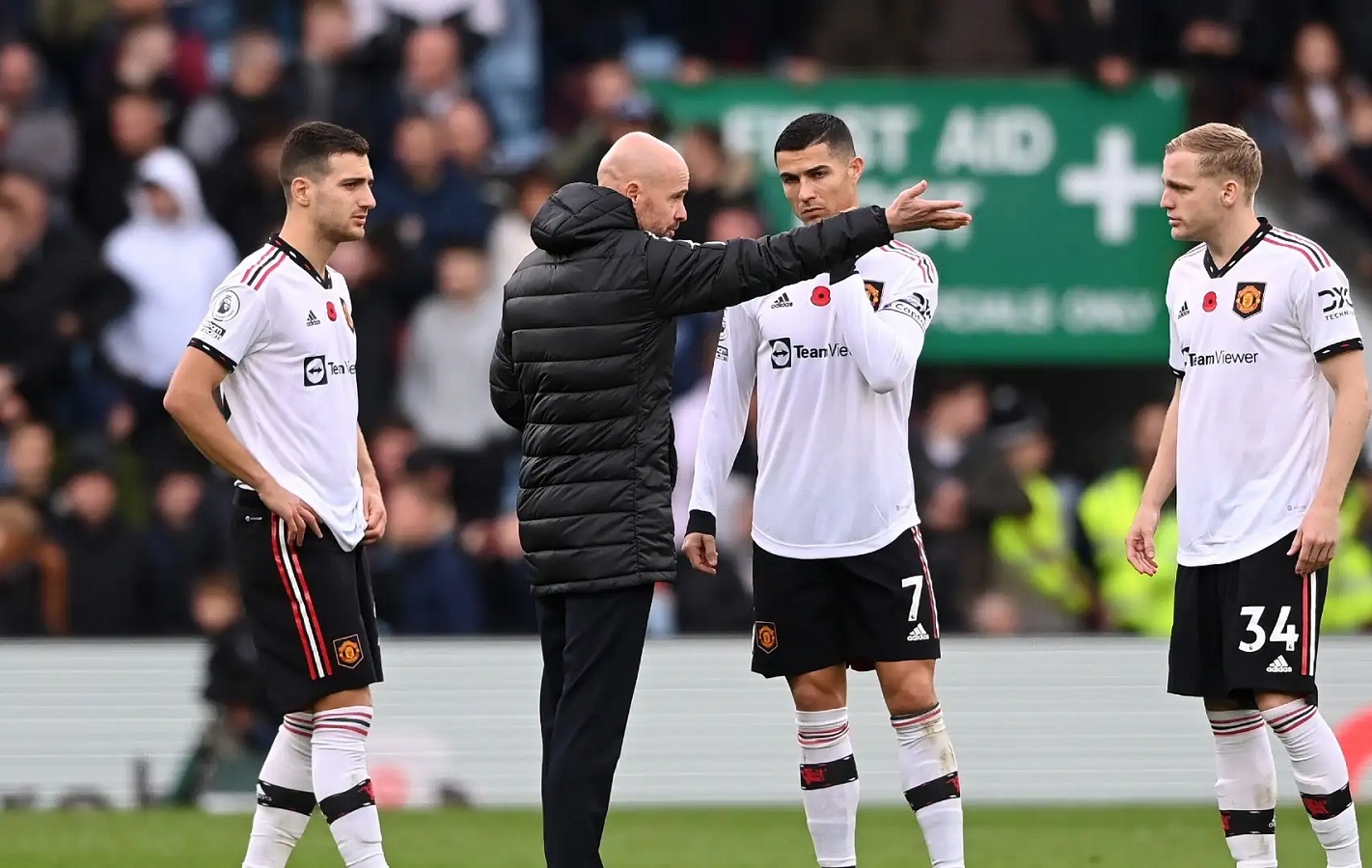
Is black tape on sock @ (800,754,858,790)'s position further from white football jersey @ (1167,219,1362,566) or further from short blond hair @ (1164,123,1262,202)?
short blond hair @ (1164,123,1262,202)

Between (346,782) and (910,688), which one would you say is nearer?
(346,782)

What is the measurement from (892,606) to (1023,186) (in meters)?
6.93

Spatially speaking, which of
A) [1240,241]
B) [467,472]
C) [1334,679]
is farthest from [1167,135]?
[1240,241]

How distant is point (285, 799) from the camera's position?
7414 millimetres

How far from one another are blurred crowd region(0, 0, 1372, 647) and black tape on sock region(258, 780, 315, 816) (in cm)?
484

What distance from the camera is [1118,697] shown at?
12375mm

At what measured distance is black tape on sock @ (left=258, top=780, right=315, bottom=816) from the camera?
24.3 ft

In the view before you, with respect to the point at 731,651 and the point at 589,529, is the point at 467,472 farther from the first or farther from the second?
the point at 589,529

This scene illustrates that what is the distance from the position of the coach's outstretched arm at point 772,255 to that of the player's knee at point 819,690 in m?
1.54

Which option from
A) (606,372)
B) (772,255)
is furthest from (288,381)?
(772,255)

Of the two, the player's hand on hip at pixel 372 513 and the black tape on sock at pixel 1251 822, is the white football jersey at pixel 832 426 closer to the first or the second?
the player's hand on hip at pixel 372 513

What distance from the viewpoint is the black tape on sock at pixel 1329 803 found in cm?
732

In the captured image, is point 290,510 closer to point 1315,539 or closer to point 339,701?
point 339,701

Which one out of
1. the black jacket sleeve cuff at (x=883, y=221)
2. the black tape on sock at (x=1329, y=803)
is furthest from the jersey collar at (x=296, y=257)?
the black tape on sock at (x=1329, y=803)
